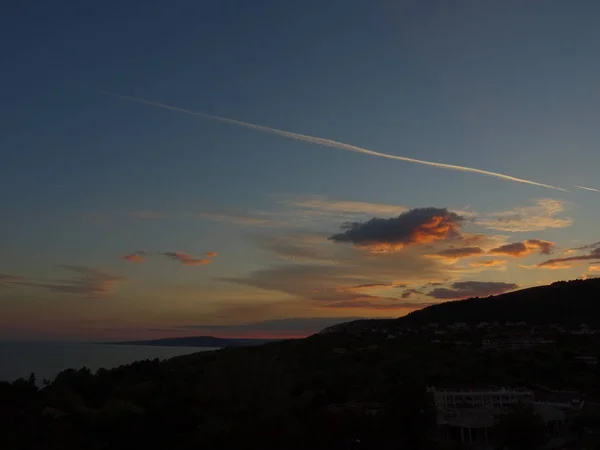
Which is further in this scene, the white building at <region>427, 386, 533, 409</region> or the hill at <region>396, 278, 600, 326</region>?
the hill at <region>396, 278, 600, 326</region>

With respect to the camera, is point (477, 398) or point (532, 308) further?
point (532, 308)

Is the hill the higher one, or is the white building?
the hill

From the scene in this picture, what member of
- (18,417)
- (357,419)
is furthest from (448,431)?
(18,417)

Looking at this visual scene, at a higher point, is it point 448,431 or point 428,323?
point 428,323

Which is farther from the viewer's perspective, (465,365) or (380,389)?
(465,365)

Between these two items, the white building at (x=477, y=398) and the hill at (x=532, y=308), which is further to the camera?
the hill at (x=532, y=308)

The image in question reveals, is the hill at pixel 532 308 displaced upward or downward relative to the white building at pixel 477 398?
upward

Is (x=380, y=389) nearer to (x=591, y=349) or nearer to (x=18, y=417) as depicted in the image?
(x=18, y=417)

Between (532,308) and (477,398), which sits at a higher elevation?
(532,308)
